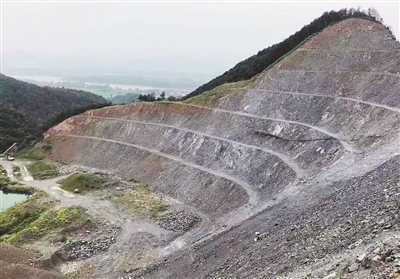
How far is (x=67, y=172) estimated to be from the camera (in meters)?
53.5

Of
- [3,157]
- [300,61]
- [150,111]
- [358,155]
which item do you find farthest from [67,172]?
[358,155]

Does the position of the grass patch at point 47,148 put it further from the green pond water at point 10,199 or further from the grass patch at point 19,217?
the grass patch at point 19,217

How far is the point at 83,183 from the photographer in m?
45.8

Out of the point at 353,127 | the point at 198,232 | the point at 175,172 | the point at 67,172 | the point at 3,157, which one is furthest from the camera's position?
the point at 3,157

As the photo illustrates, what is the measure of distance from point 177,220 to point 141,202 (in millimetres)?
6418

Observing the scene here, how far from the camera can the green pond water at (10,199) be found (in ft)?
151

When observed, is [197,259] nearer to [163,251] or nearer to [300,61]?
[163,251]

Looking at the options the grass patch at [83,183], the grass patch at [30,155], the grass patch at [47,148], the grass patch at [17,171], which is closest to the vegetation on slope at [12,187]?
the grass patch at [17,171]

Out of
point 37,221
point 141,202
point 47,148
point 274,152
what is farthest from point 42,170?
point 274,152

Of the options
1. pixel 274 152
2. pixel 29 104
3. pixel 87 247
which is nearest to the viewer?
pixel 87 247

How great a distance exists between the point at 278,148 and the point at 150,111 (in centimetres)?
2644

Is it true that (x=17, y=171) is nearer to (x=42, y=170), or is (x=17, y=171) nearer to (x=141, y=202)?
(x=42, y=170)

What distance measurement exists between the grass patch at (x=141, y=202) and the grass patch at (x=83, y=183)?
4490 mm

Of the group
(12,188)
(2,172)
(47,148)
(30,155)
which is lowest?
(12,188)
